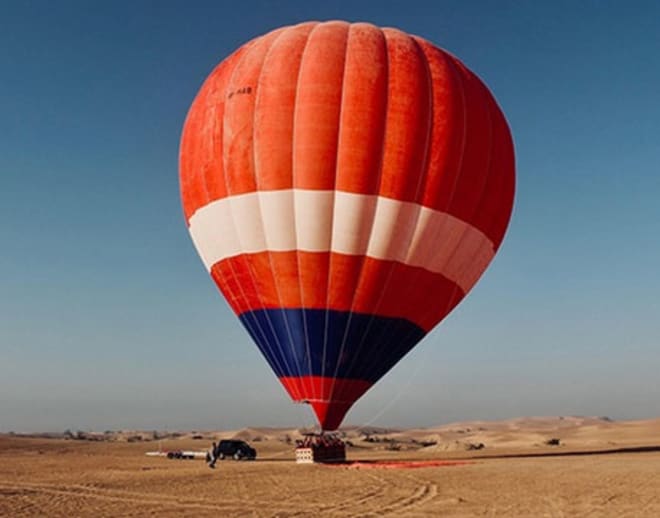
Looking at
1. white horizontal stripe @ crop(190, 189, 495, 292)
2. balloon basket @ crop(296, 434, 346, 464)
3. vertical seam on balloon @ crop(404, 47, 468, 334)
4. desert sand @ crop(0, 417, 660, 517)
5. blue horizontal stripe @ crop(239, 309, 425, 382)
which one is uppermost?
vertical seam on balloon @ crop(404, 47, 468, 334)

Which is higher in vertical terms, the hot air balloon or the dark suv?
the hot air balloon

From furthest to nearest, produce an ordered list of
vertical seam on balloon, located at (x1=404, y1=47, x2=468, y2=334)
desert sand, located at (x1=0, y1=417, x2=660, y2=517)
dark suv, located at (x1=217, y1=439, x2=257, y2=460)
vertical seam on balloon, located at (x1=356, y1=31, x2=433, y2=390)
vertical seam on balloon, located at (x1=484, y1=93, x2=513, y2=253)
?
dark suv, located at (x1=217, y1=439, x2=257, y2=460) < vertical seam on balloon, located at (x1=484, y1=93, x2=513, y2=253) < vertical seam on balloon, located at (x1=404, y1=47, x2=468, y2=334) < vertical seam on balloon, located at (x1=356, y1=31, x2=433, y2=390) < desert sand, located at (x1=0, y1=417, x2=660, y2=517)

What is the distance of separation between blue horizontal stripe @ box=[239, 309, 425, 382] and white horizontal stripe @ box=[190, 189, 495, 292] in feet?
6.46

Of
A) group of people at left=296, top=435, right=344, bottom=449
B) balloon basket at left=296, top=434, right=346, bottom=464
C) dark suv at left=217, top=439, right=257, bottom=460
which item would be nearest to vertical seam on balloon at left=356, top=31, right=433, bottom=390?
group of people at left=296, top=435, right=344, bottom=449

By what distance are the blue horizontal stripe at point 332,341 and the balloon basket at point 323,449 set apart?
273cm

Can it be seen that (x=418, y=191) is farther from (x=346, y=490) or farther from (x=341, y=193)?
(x=346, y=490)

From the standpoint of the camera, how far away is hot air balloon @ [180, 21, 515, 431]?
72.2ft

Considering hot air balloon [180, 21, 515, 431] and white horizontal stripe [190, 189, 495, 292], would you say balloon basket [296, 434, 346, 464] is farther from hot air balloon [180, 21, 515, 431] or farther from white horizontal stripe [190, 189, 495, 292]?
white horizontal stripe [190, 189, 495, 292]

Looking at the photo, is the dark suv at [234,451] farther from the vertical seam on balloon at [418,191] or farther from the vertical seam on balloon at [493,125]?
the vertical seam on balloon at [493,125]

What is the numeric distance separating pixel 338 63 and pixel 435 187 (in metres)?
4.75

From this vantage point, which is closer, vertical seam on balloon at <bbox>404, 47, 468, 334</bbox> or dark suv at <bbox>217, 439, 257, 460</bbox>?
vertical seam on balloon at <bbox>404, 47, 468, 334</bbox>

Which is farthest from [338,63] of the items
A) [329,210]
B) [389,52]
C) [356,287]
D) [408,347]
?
[408,347]

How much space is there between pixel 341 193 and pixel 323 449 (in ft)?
27.8

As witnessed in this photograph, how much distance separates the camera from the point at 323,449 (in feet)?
79.4
